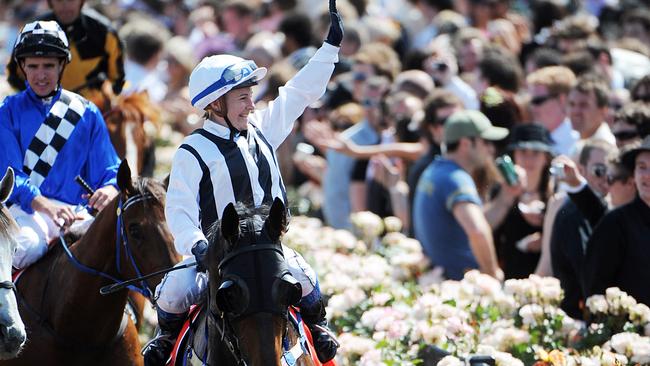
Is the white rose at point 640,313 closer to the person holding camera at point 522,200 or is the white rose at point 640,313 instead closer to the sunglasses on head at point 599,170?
the sunglasses on head at point 599,170

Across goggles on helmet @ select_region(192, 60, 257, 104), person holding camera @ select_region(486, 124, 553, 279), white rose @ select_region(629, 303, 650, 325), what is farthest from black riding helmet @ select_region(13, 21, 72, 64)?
white rose @ select_region(629, 303, 650, 325)

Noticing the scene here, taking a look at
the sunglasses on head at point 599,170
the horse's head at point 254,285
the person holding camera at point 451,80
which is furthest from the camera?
the person holding camera at point 451,80

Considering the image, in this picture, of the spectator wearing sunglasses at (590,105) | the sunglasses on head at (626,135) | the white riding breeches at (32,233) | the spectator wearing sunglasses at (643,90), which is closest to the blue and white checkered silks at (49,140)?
the white riding breeches at (32,233)

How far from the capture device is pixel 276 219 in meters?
5.04

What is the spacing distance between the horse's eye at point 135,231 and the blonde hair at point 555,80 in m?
4.80

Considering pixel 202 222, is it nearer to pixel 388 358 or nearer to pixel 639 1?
pixel 388 358

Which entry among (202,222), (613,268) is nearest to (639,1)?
(613,268)

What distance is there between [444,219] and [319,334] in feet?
11.5

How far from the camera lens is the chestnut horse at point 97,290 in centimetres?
644

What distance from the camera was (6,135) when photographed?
698cm

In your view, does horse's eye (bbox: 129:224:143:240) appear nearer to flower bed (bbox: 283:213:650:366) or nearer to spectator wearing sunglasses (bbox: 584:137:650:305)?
flower bed (bbox: 283:213:650:366)

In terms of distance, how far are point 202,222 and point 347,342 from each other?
178 centimetres

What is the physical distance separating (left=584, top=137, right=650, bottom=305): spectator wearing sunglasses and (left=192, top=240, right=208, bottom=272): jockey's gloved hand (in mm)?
2741

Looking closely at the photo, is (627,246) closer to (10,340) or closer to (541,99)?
(541,99)
